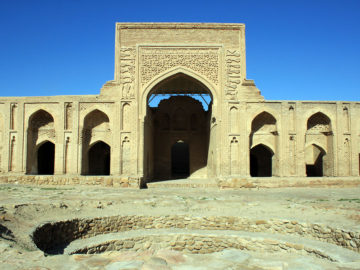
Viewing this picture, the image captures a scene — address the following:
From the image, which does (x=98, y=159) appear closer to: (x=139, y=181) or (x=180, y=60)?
(x=139, y=181)

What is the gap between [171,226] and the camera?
8078 mm

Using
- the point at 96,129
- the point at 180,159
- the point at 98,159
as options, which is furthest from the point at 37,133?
the point at 180,159

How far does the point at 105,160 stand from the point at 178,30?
10906mm

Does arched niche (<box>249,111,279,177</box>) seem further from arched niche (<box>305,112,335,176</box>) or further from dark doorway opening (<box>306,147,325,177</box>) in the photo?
dark doorway opening (<box>306,147,325,177</box>)

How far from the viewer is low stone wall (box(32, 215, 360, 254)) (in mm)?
6410

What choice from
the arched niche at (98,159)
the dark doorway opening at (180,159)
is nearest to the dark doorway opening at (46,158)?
the arched niche at (98,159)

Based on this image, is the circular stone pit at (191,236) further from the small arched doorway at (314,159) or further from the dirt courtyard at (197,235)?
the small arched doorway at (314,159)

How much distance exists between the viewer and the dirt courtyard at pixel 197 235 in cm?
464

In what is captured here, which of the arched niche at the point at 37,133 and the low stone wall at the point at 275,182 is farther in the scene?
the arched niche at the point at 37,133

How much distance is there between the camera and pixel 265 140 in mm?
17859

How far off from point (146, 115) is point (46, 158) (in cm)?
970

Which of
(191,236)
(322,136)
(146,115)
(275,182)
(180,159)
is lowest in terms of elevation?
(191,236)

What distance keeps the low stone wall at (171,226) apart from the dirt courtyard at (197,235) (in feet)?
0.07

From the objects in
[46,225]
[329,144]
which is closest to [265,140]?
[329,144]
